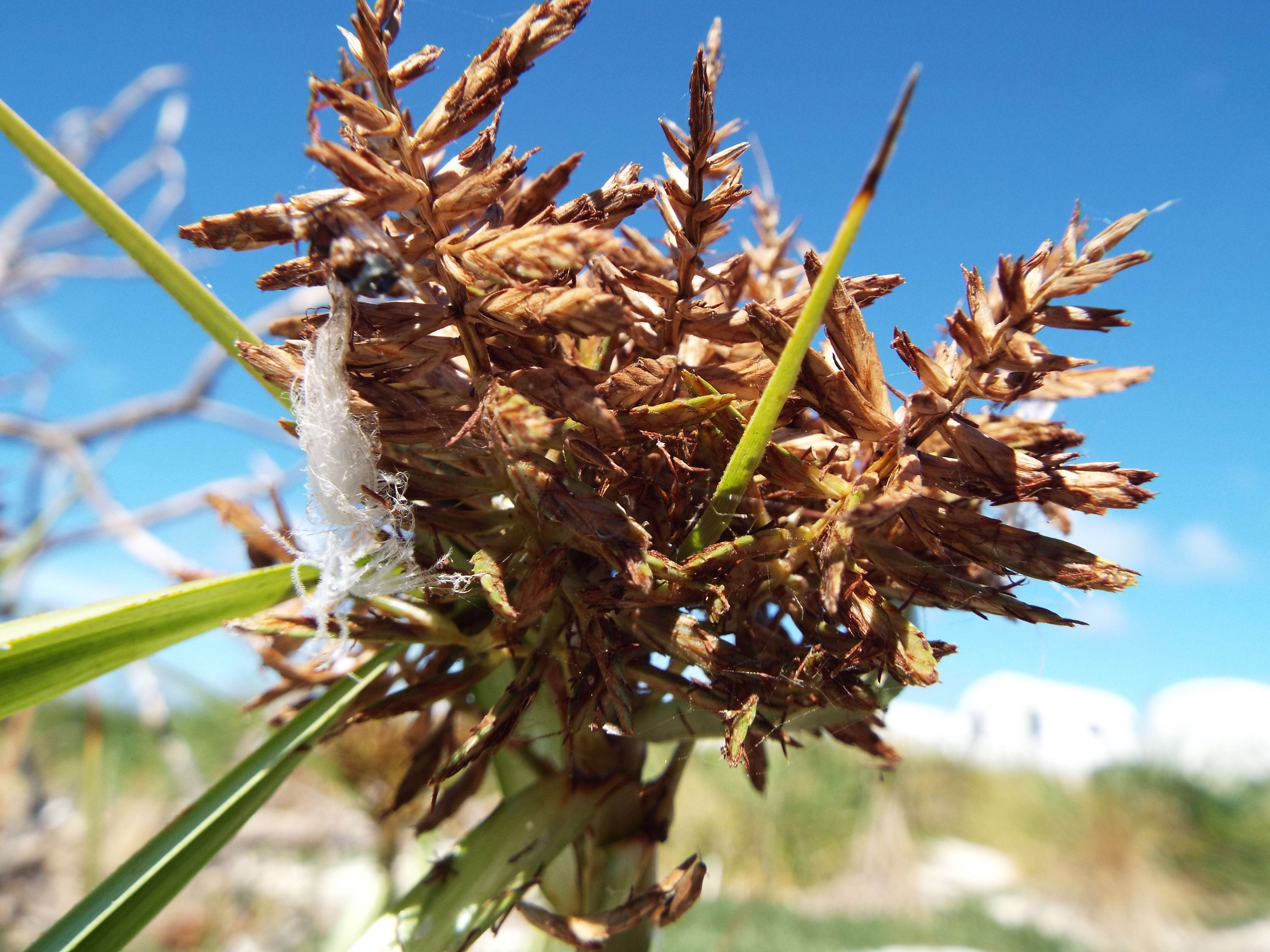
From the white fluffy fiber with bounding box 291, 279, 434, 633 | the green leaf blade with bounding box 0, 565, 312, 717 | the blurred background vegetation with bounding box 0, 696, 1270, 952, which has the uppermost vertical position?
the white fluffy fiber with bounding box 291, 279, 434, 633

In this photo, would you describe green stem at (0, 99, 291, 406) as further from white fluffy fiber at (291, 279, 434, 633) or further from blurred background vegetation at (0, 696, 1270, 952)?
blurred background vegetation at (0, 696, 1270, 952)

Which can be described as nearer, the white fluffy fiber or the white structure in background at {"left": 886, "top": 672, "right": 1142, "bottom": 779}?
the white fluffy fiber

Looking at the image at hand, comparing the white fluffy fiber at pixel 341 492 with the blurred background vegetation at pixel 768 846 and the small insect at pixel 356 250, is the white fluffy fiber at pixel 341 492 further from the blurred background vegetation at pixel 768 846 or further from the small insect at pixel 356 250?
the blurred background vegetation at pixel 768 846

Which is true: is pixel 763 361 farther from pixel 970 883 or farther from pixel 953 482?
pixel 970 883

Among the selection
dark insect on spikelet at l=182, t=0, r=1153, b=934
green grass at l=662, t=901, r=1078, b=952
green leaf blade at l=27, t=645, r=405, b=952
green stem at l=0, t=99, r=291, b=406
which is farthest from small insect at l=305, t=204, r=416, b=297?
green grass at l=662, t=901, r=1078, b=952

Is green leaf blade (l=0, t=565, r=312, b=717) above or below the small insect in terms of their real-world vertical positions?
below

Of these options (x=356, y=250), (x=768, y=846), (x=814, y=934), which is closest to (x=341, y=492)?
(x=356, y=250)
